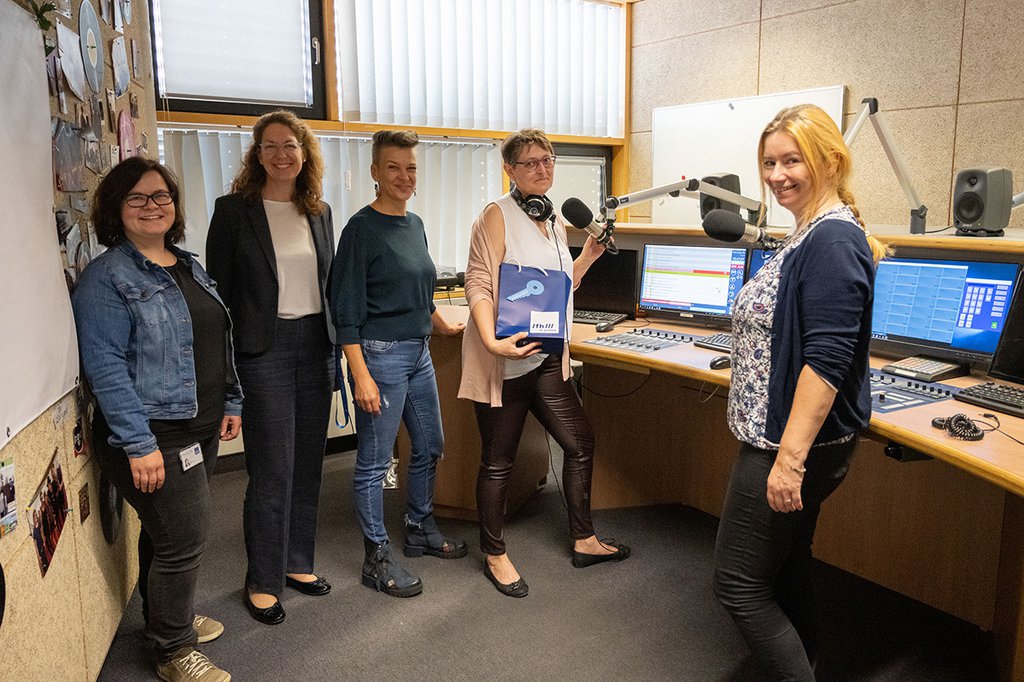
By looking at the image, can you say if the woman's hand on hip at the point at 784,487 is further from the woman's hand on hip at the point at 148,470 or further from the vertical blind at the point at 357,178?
the vertical blind at the point at 357,178

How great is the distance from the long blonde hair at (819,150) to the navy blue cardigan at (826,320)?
0.31 ft

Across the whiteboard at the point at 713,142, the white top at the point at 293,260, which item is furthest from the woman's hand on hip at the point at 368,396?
the whiteboard at the point at 713,142

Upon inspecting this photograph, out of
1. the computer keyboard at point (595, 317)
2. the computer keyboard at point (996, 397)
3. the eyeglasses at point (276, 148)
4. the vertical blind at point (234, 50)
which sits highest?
the vertical blind at point (234, 50)

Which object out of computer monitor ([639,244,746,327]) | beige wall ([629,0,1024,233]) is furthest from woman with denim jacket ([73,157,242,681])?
beige wall ([629,0,1024,233])

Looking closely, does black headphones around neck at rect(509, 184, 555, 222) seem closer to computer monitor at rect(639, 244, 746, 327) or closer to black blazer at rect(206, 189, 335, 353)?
black blazer at rect(206, 189, 335, 353)

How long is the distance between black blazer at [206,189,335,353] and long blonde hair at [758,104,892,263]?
132 centimetres

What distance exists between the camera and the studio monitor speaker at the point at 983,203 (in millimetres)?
2312

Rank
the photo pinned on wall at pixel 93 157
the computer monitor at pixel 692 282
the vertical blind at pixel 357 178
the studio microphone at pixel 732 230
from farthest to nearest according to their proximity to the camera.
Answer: the vertical blind at pixel 357 178
the computer monitor at pixel 692 282
the photo pinned on wall at pixel 93 157
the studio microphone at pixel 732 230

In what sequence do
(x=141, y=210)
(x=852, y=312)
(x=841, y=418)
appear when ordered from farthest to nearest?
(x=141, y=210) < (x=841, y=418) < (x=852, y=312)

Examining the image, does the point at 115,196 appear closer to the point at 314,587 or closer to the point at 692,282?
the point at 314,587

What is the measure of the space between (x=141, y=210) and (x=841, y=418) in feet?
5.11

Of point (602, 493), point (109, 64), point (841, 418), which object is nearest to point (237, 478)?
point (602, 493)

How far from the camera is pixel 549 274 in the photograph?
2.38 meters

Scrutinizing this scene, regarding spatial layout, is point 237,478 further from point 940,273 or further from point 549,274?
point 940,273
